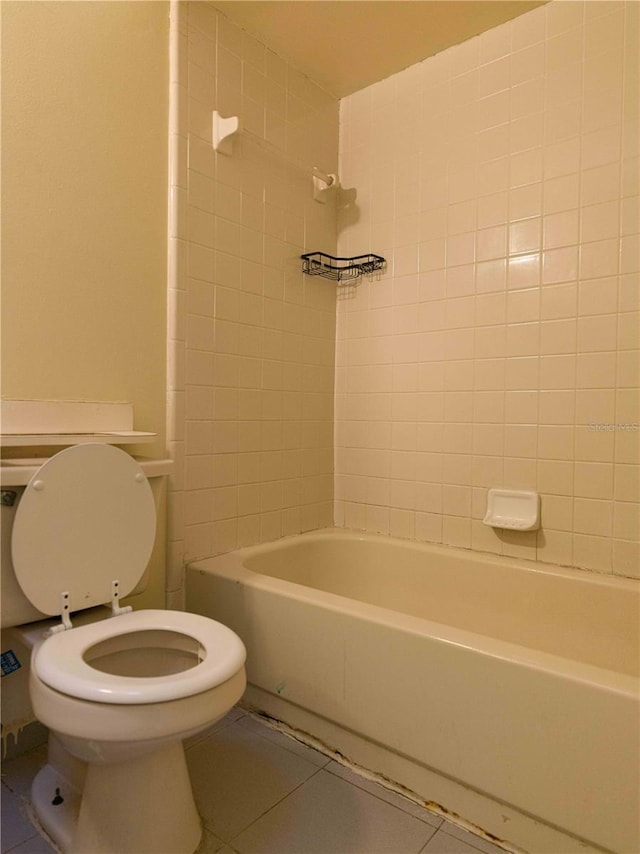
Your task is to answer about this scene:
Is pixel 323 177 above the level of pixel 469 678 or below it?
above

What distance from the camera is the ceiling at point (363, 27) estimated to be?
1.80 meters

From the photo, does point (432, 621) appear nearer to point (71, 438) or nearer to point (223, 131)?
point (71, 438)

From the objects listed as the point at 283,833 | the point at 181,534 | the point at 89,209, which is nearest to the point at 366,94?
the point at 89,209

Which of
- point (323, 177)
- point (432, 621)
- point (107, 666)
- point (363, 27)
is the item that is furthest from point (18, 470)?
point (363, 27)

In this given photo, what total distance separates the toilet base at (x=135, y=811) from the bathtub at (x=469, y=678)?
0.45m

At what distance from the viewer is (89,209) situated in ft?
5.08

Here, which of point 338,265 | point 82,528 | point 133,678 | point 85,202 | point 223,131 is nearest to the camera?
point 133,678

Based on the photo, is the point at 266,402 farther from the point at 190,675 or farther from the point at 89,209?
the point at 190,675

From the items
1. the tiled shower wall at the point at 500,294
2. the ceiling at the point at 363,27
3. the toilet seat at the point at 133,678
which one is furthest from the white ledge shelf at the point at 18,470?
the ceiling at the point at 363,27

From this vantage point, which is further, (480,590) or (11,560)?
(480,590)

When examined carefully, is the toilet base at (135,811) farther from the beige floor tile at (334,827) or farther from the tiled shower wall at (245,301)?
the tiled shower wall at (245,301)

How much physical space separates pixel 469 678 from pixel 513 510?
31.3 inches

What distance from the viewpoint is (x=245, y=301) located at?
1.98 metres

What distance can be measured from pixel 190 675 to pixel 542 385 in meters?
1.43
